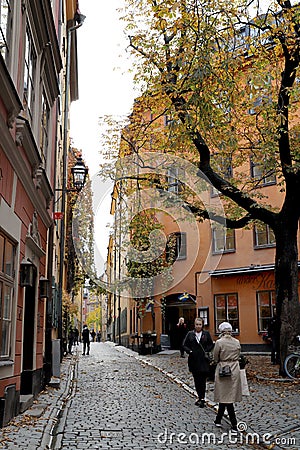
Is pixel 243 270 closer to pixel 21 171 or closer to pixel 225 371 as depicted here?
pixel 225 371

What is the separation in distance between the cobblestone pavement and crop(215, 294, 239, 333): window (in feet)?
45.1

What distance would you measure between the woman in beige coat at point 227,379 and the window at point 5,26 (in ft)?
17.6

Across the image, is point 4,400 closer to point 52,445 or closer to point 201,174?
point 52,445

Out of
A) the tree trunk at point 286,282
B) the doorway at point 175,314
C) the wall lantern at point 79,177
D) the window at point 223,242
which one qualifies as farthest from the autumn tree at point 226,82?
the doorway at point 175,314

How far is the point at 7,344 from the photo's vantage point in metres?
8.92

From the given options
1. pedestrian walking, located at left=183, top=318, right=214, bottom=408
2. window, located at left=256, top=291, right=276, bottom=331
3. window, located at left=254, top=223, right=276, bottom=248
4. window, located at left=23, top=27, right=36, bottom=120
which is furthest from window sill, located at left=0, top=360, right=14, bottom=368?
window, located at left=254, top=223, right=276, bottom=248

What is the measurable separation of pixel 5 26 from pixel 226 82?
5.33 m

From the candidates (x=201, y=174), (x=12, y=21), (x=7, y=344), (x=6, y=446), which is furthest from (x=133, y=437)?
(x=201, y=174)

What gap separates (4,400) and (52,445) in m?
1.10

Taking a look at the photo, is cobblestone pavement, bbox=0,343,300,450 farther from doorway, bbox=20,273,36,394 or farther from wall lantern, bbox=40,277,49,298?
wall lantern, bbox=40,277,49,298

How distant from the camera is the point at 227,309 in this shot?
1141 inches

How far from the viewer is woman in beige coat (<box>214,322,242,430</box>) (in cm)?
862

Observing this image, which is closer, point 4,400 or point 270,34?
point 4,400

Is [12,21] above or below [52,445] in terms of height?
above
